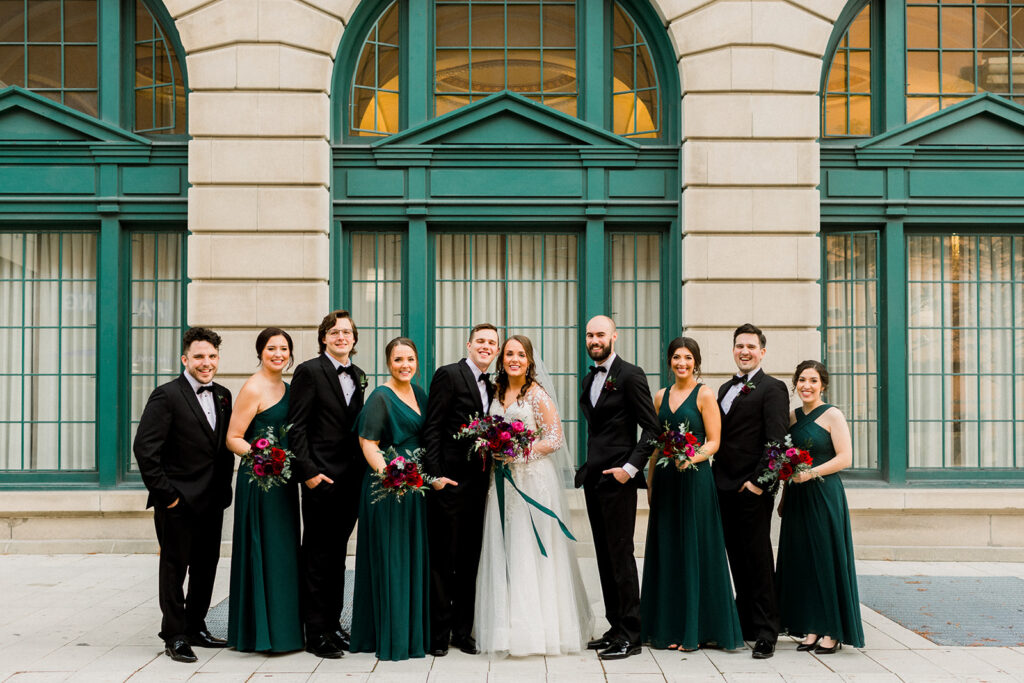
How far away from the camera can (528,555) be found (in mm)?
6512

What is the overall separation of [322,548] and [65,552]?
4.97 meters

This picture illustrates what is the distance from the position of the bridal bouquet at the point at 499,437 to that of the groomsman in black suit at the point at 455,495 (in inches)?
6.6

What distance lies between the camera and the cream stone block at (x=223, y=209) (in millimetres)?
9945

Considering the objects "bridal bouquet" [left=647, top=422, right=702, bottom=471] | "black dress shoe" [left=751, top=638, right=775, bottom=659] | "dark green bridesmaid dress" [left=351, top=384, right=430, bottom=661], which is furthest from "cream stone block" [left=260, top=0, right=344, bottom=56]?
"black dress shoe" [left=751, top=638, right=775, bottom=659]

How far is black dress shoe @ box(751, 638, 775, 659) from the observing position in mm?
6425

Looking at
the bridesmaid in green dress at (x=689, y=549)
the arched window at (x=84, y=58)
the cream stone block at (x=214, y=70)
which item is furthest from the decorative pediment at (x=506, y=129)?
the bridesmaid in green dress at (x=689, y=549)

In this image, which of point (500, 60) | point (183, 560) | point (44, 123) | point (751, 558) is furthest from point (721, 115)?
point (44, 123)

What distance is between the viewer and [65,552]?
10.1 m

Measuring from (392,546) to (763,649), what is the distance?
2669 mm

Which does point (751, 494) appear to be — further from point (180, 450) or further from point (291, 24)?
point (291, 24)

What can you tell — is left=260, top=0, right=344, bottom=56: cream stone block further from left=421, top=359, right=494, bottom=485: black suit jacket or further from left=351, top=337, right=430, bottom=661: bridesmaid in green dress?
left=421, top=359, right=494, bottom=485: black suit jacket

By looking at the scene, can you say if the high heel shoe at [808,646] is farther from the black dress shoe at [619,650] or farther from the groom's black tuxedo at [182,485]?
the groom's black tuxedo at [182,485]

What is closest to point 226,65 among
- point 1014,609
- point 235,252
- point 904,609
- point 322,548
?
point 235,252

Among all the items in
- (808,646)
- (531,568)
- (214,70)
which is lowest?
(808,646)
